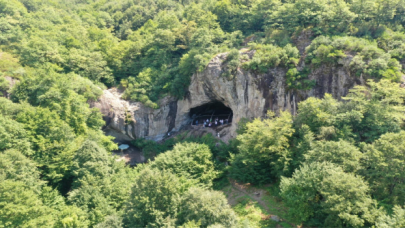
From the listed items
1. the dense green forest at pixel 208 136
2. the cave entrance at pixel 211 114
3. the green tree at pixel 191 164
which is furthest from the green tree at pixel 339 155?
the cave entrance at pixel 211 114

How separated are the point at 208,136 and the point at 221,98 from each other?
17.5ft

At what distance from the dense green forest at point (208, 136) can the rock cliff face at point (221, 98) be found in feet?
3.30

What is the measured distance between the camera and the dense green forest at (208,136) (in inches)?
643

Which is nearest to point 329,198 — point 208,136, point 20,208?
point 208,136

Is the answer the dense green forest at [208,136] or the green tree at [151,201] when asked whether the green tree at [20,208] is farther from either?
the green tree at [151,201]

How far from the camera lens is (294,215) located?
17.1 m

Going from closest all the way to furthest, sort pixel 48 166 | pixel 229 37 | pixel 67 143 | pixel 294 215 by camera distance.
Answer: pixel 294 215
pixel 48 166
pixel 67 143
pixel 229 37

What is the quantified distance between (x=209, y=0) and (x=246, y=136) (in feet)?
91.3

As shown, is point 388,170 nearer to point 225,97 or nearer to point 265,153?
point 265,153

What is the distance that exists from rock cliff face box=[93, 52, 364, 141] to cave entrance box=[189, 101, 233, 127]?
1342 mm

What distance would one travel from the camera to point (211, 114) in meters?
37.1

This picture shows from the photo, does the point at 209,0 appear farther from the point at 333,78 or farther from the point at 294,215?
the point at 294,215

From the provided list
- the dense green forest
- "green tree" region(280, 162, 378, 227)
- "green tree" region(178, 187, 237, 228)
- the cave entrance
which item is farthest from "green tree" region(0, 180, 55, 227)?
the cave entrance

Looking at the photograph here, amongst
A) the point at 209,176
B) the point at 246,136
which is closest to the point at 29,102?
the point at 209,176
